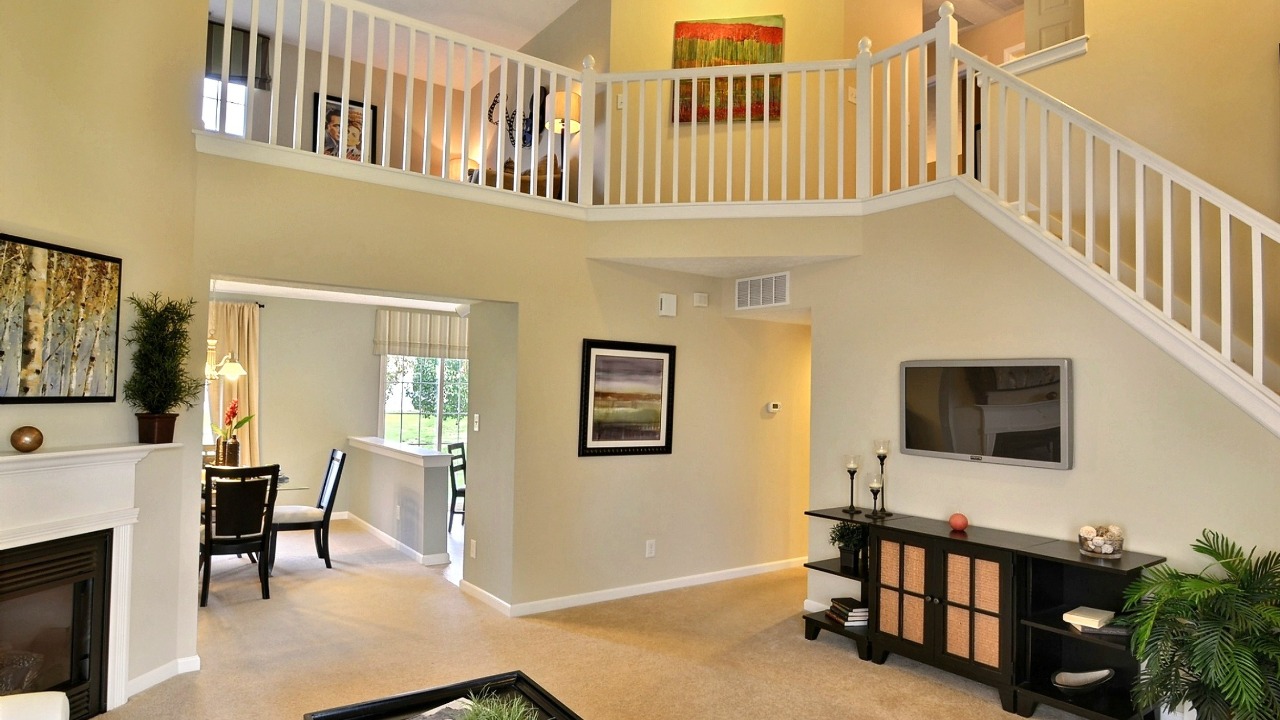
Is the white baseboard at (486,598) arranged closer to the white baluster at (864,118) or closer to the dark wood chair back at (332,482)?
the dark wood chair back at (332,482)

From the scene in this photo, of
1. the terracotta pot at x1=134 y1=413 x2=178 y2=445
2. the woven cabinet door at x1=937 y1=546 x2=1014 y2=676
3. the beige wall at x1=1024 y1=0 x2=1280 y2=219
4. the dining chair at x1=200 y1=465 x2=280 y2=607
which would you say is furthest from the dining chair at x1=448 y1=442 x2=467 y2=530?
the beige wall at x1=1024 y1=0 x2=1280 y2=219

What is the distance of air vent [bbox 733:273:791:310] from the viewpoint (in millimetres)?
5109

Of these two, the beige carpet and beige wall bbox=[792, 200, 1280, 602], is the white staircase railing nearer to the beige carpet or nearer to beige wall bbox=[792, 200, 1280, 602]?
beige wall bbox=[792, 200, 1280, 602]

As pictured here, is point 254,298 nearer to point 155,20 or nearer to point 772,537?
point 155,20

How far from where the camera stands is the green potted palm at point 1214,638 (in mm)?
2533

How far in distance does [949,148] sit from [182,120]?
4008 millimetres

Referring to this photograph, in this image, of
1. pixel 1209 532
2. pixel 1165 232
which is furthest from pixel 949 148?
pixel 1209 532

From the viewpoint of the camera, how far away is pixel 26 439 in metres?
2.90

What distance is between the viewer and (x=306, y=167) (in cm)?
400

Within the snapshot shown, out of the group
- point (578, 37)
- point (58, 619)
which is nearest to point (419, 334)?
point (578, 37)

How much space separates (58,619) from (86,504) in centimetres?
50

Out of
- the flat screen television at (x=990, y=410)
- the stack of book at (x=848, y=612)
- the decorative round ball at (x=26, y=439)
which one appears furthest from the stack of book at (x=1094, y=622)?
the decorative round ball at (x=26, y=439)

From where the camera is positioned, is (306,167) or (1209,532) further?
(306,167)

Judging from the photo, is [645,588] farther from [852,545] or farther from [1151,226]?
[1151,226]
